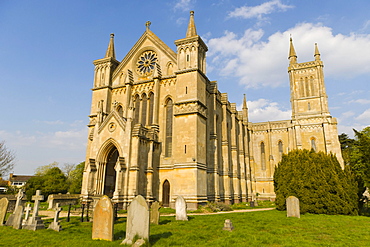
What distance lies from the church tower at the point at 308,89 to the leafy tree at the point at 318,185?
28.8 metres

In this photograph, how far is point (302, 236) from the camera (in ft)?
34.0

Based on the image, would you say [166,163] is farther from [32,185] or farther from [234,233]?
[32,185]

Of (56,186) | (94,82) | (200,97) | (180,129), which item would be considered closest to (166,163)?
(180,129)

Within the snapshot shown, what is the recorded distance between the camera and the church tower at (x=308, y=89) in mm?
46531

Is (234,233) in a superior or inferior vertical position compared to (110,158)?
inferior

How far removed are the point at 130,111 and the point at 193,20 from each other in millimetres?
12223

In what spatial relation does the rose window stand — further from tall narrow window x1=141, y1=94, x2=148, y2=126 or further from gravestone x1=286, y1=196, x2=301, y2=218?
gravestone x1=286, y1=196, x2=301, y2=218

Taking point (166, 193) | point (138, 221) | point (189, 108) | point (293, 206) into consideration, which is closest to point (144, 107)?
point (189, 108)

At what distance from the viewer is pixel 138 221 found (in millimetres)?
8664

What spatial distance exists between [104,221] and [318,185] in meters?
16.4

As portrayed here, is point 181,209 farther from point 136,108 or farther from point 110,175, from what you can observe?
point 136,108

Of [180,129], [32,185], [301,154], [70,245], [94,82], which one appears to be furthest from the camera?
[32,185]

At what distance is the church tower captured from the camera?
46.5m

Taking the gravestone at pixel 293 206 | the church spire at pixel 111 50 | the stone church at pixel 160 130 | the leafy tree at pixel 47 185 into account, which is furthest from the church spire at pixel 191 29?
the leafy tree at pixel 47 185
